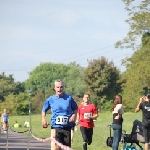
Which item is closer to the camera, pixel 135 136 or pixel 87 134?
pixel 135 136

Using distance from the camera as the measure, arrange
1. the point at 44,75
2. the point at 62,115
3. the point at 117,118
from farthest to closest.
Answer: the point at 44,75 < the point at 117,118 < the point at 62,115

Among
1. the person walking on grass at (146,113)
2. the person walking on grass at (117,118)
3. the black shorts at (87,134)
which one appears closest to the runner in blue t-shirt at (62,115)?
the person walking on grass at (146,113)

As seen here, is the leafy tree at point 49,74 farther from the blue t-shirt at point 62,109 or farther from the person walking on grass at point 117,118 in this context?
the blue t-shirt at point 62,109

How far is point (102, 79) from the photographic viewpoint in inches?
4087

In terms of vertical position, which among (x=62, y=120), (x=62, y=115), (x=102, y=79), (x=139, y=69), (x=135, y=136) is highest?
(x=102, y=79)

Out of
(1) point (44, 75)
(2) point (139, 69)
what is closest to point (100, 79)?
(2) point (139, 69)

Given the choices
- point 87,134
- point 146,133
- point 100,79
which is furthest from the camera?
point 100,79

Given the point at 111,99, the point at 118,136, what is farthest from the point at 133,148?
the point at 111,99

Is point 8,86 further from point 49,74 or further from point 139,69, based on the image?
point 139,69

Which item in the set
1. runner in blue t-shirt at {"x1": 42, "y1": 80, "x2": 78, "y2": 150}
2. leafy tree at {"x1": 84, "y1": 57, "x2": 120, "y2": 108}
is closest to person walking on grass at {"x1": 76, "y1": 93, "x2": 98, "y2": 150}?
runner in blue t-shirt at {"x1": 42, "y1": 80, "x2": 78, "y2": 150}

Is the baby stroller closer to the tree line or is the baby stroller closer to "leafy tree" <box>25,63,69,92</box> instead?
the tree line

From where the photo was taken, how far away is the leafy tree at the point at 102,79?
341ft

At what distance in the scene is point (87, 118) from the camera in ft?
65.5

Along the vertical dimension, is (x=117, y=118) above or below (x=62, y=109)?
below
